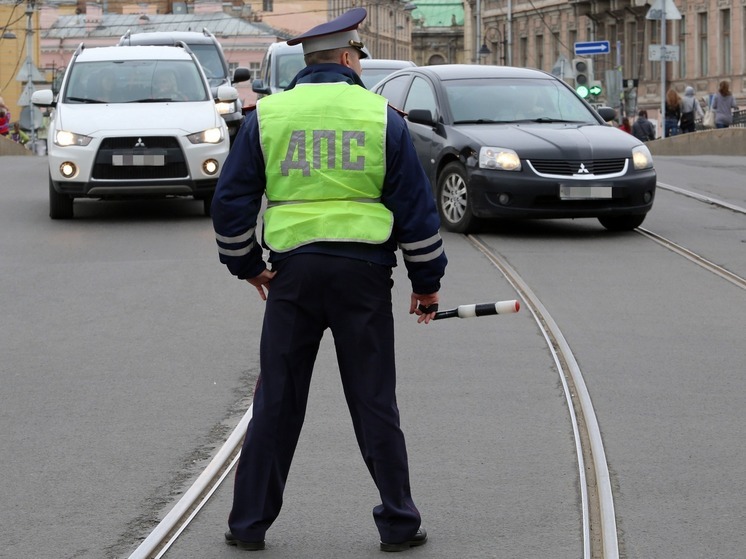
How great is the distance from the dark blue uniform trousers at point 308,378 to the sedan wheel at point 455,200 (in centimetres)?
1022

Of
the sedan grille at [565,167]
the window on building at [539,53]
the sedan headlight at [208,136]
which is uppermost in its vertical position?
the window on building at [539,53]

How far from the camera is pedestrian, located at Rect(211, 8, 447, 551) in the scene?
17.0ft

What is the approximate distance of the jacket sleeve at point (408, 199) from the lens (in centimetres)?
518

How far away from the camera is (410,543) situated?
17.9 feet

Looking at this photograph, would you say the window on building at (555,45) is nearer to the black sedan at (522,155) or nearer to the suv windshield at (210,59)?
the suv windshield at (210,59)

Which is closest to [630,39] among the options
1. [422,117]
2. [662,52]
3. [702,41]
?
[702,41]

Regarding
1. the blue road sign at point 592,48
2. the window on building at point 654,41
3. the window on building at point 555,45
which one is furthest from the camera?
the window on building at point 555,45

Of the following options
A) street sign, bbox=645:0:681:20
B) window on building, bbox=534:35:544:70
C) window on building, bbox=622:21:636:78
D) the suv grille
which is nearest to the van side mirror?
the suv grille

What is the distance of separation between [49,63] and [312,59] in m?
114

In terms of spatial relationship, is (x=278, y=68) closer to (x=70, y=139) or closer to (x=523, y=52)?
(x=70, y=139)

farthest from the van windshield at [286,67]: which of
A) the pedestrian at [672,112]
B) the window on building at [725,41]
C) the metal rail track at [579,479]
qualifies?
the window on building at [725,41]

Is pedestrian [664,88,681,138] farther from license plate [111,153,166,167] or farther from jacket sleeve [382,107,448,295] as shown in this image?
jacket sleeve [382,107,448,295]

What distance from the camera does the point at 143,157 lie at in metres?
16.5

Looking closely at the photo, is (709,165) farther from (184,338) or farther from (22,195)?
(184,338)
